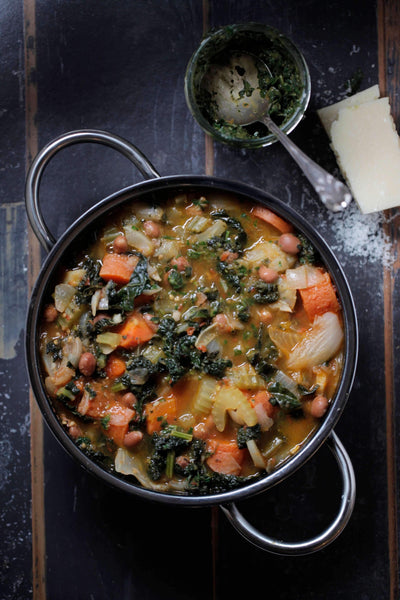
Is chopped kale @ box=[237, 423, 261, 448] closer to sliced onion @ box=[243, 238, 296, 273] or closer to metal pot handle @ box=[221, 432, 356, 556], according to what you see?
metal pot handle @ box=[221, 432, 356, 556]

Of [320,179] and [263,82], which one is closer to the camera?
[320,179]

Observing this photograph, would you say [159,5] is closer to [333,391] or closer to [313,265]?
[313,265]

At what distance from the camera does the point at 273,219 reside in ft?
9.62

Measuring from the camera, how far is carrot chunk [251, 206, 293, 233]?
9.62ft

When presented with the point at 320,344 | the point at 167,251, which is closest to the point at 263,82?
the point at 167,251

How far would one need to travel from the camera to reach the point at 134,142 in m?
3.29

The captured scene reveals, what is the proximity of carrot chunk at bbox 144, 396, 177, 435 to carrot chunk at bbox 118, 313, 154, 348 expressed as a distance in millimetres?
306

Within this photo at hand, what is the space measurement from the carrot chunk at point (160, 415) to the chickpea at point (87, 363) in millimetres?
329

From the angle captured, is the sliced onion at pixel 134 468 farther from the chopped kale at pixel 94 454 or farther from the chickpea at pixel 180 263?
the chickpea at pixel 180 263

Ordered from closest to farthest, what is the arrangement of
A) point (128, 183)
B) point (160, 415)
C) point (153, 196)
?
point (160, 415) → point (153, 196) → point (128, 183)

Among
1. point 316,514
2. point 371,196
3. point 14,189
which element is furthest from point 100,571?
point 371,196

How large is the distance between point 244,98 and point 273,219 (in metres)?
0.72

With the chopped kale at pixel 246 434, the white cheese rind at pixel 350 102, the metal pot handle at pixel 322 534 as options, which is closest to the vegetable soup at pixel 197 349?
the chopped kale at pixel 246 434

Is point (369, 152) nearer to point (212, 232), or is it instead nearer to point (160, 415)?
point (212, 232)
